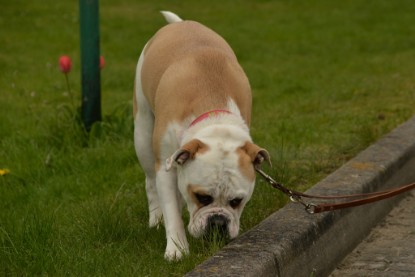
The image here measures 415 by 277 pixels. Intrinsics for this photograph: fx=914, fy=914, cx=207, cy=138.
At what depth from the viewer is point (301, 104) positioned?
8.98 metres

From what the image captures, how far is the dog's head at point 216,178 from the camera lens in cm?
431

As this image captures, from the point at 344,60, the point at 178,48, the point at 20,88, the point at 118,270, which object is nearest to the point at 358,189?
the point at 178,48

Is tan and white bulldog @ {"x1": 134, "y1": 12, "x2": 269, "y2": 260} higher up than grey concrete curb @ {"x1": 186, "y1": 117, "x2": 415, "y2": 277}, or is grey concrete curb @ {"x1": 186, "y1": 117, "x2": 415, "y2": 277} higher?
tan and white bulldog @ {"x1": 134, "y1": 12, "x2": 269, "y2": 260}

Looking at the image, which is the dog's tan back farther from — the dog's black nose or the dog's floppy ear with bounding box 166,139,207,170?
the dog's black nose

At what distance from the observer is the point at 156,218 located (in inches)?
207

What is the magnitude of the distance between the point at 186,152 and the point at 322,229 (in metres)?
0.94

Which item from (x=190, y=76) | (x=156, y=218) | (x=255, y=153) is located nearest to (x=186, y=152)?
(x=255, y=153)

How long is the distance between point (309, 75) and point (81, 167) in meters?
4.99

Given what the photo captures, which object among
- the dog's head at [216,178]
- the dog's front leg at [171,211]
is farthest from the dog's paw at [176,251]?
the dog's head at [216,178]

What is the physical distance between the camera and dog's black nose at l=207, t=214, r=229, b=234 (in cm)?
438

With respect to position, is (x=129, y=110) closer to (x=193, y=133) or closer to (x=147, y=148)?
(x=147, y=148)

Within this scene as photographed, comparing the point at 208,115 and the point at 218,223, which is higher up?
the point at 208,115

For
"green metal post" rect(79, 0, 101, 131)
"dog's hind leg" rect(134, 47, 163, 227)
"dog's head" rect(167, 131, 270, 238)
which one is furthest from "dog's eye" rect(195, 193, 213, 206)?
"green metal post" rect(79, 0, 101, 131)

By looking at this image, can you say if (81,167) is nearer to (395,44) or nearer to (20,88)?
(20,88)
